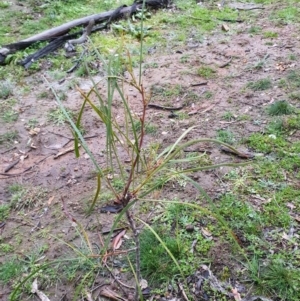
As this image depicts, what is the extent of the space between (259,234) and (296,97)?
162 cm

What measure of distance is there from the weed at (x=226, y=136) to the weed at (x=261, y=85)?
791 millimetres

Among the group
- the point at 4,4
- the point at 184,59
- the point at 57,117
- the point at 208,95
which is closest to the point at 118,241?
the point at 57,117

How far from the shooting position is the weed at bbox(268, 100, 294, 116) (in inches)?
117

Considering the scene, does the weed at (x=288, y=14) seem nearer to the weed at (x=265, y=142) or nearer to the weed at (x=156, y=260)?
the weed at (x=265, y=142)

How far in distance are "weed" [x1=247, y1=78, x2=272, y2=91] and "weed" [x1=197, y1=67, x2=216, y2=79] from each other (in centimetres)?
44

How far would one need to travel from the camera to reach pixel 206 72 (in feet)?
12.3

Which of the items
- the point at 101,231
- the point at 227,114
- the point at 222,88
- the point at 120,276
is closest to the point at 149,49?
the point at 222,88

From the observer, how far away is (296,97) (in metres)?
3.13

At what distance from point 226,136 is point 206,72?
119cm

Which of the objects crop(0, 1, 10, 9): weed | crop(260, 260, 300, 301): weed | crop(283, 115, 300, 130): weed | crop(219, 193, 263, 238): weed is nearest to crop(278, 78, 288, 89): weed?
crop(283, 115, 300, 130): weed

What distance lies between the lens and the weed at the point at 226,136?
2.76 m

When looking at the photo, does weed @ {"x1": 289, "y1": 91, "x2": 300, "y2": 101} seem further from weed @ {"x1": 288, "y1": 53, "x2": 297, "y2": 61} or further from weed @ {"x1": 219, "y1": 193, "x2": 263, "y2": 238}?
weed @ {"x1": 219, "y1": 193, "x2": 263, "y2": 238}

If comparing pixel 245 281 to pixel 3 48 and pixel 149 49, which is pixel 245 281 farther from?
pixel 3 48

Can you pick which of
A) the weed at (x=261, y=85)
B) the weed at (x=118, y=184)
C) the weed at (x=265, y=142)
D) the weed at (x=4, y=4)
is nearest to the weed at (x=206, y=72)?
the weed at (x=261, y=85)
